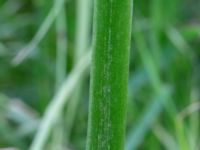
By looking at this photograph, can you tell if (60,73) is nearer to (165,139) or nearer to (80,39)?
(80,39)

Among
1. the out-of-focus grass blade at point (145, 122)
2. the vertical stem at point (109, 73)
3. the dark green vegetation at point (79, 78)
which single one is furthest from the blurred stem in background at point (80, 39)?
the vertical stem at point (109, 73)

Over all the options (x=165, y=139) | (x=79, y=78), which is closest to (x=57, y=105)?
(x=79, y=78)

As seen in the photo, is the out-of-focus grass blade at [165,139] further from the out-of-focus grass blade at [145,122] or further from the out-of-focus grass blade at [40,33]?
the out-of-focus grass blade at [40,33]

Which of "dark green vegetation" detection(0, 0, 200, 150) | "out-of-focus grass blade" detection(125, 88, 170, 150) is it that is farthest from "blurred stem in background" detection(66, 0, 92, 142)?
"out-of-focus grass blade" detection(125, 88, 170, 150)

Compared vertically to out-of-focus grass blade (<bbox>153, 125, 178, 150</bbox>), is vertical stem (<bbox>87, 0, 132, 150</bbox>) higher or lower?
lower

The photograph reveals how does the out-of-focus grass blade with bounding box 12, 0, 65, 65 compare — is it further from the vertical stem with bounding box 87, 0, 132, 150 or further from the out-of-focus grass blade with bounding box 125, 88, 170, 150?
the vertical stem with bounding box 87, 0, 132, 150
